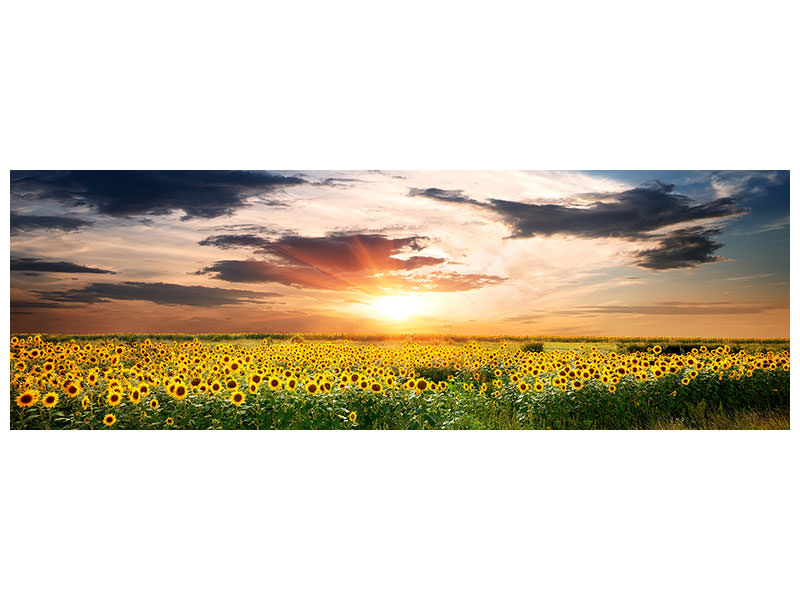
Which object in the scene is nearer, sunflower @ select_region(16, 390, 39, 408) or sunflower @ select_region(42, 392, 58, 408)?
sunflower @ select_region(42, 392, 58, 408)

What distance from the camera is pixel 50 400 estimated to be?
636 centimetres

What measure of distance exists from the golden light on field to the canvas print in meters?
0.02

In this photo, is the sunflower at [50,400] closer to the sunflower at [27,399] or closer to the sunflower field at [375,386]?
the sunflower field at [375,386]

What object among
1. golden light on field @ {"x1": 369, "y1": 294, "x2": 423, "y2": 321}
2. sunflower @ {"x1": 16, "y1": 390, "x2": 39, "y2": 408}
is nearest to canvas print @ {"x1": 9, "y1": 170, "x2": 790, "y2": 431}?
golden light on field @ {"x1": 369, "y1": 294, "x2": 423, "y2": 321}

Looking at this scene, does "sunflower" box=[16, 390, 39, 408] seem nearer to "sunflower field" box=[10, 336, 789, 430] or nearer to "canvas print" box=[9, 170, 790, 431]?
"sunflower field" box=[10, 336, 789, 430]

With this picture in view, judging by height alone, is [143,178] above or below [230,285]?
above

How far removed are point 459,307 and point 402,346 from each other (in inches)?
34.0

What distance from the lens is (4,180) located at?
6867 mm

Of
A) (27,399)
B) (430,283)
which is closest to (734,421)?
(430,283)

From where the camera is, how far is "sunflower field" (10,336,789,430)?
629 cm

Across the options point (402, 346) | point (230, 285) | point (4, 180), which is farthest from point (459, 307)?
point (4, 180)

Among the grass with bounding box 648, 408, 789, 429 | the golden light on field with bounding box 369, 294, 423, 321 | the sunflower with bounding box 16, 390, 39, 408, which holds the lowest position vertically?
the grass with bounding box 648, 408, 789, 429

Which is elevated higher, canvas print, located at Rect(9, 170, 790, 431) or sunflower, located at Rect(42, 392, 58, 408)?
canvas print, located at Rect(9, 170, 790, 431)
